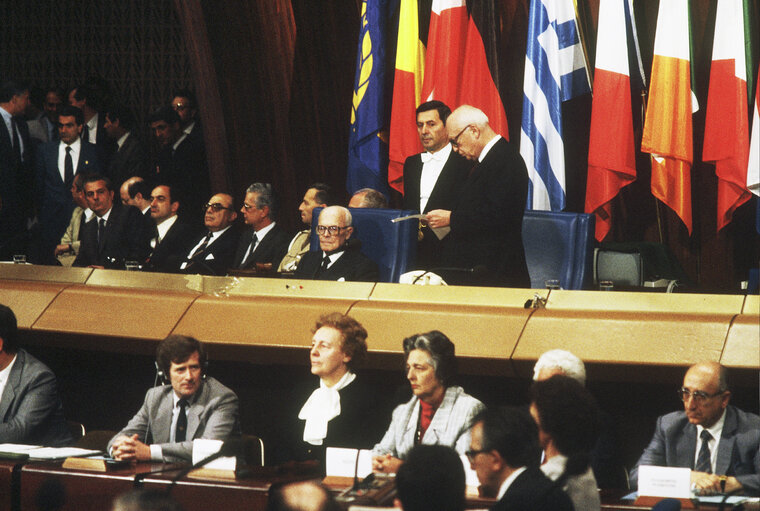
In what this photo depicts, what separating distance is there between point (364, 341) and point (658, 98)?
115 inches

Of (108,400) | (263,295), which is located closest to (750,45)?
(263,295)

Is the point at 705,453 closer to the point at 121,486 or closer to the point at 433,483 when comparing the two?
the point at 433,483

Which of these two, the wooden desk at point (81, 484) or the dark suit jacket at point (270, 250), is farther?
the dark suit jacket at point (270, 250)

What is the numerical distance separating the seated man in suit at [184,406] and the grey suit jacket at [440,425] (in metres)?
0.53

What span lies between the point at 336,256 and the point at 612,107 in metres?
2.06

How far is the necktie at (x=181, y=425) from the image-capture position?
3566mm

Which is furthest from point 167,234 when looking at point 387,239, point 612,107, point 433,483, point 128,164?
point 433,483

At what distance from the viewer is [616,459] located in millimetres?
3264

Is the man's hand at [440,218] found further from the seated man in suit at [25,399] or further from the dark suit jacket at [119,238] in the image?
the dark suit jacket at [119,238]

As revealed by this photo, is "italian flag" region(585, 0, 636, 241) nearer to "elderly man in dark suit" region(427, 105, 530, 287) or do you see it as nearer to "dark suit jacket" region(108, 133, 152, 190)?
"elderly man in dark suit" region(427, 105, 530, 287)

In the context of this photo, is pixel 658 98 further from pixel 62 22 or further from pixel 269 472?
pixel 62 22

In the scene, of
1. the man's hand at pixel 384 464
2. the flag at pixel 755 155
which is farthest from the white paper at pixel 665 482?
the flag at pixel 755 155

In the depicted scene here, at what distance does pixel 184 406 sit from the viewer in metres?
3.59

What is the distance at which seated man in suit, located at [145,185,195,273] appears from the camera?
5.36 m
